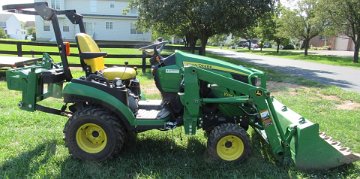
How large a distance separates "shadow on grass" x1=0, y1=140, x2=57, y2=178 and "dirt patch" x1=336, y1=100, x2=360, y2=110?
6230 mm

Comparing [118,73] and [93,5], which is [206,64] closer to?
[118,73]

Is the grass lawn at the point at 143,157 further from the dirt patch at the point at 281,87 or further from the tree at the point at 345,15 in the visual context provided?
the tree at the point at 345,15

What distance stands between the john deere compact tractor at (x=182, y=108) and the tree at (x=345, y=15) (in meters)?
21.2

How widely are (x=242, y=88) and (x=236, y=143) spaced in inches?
26.0

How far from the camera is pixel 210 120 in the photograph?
4.20 metres

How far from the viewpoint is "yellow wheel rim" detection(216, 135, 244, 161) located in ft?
12.9

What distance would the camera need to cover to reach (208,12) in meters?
15.6

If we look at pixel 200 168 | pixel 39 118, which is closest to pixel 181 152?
pixel 200 168

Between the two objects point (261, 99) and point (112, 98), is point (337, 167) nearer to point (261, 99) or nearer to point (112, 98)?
point (261, 99)

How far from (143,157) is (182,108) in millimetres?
791

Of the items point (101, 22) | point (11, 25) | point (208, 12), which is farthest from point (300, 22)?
point (11, 25)

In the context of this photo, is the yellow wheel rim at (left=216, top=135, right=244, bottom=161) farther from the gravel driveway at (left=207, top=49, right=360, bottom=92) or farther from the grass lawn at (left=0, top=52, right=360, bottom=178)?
the gravel driveway at (left=207, top=49, right=360, bottom=92)

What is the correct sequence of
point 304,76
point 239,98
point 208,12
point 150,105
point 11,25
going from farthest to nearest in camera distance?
point 11,25 < point 208,12 < point 304,76 < point 150,105 < point 239,98

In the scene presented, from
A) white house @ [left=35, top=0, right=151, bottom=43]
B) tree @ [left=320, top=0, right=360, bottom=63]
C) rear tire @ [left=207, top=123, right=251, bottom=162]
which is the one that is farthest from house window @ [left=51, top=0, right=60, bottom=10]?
rear tire @ [left=207, top=123, right=251, bottom=162]
